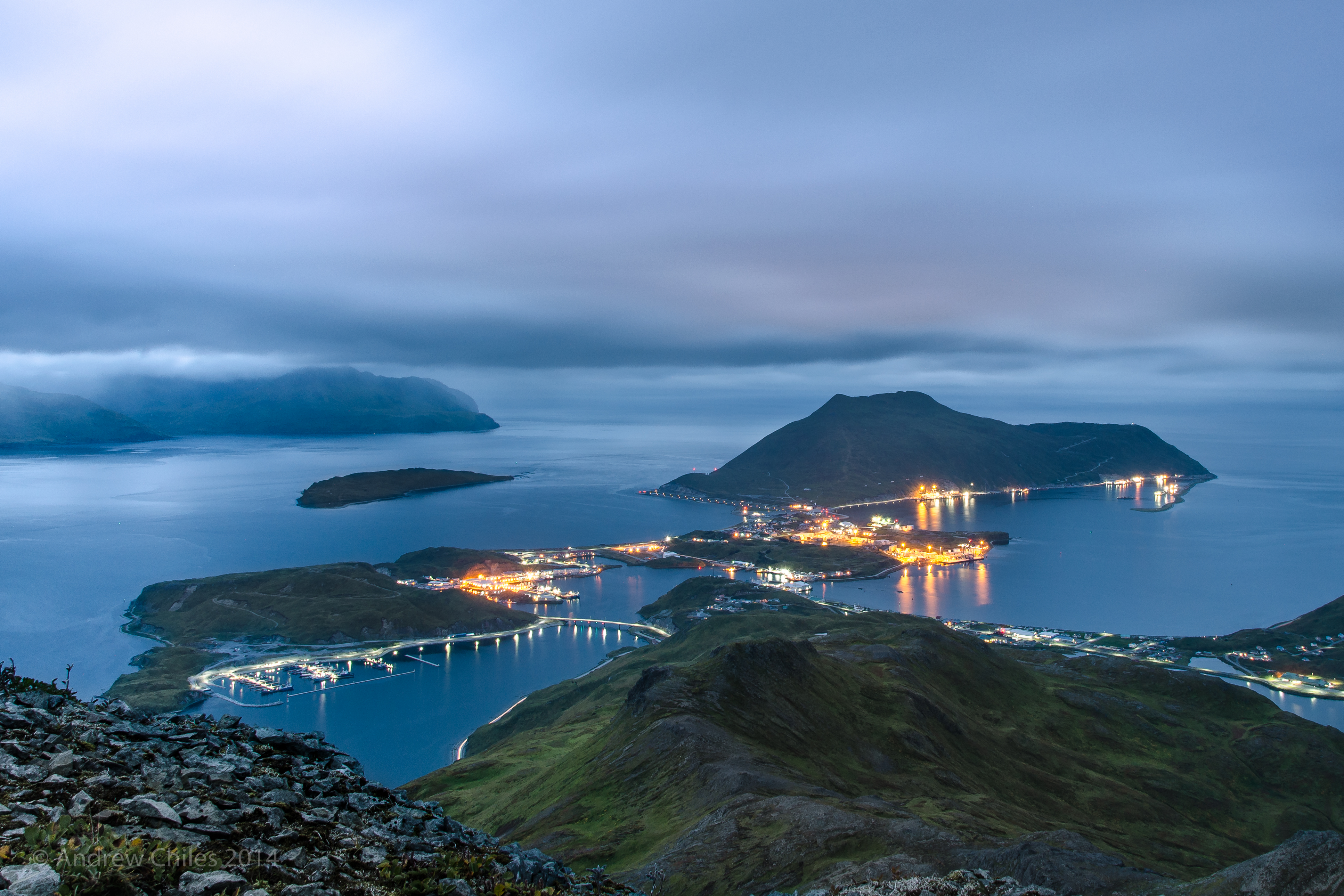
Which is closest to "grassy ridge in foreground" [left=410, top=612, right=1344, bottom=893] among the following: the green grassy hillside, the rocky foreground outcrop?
the rocky foreground outcrop

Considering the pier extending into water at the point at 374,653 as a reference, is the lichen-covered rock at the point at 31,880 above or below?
above

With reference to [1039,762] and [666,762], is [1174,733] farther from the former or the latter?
[666,762]

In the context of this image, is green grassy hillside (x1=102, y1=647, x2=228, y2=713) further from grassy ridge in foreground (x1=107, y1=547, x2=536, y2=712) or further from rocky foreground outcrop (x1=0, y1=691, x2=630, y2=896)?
rocky foreground outcrop (x1=0, y1=691, x2=630, y2=896)

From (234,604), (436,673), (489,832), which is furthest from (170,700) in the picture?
(489,832)

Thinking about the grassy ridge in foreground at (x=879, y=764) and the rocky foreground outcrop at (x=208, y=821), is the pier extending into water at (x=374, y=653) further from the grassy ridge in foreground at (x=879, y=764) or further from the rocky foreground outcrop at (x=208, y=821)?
the rocky foreground outcrop at (x=208, y=821)

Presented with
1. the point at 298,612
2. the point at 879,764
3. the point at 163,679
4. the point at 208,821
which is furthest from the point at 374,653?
the point at 208,821

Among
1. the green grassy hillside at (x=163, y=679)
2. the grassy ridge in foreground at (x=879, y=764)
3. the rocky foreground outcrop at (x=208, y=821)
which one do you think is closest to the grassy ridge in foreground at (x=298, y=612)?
the green grassy hillside at (x=163, y=679)
